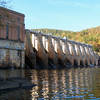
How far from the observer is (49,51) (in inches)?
2867

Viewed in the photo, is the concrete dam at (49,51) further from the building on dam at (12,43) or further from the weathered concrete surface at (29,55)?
the building on dam at (12,43)

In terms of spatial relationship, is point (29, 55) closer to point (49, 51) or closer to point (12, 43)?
point (12, 43)

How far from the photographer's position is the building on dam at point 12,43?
50.9 meters

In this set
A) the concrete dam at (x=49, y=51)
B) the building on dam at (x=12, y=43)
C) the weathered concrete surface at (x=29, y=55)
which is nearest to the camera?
the building on dam at (x=12, y=43)

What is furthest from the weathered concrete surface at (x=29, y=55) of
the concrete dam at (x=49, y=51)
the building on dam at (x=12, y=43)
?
the building on dam at (x=12, y=43)

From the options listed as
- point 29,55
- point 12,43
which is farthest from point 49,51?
point 12,43

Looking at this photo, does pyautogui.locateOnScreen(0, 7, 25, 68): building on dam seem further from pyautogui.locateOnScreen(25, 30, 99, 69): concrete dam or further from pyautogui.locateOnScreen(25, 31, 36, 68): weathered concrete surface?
pyautogui.locateOnScreen(25, 30, 99, 69): concrete dam

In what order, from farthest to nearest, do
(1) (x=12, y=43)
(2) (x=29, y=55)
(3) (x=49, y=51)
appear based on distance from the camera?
(3) (x=49, y=51), (2) (x=29, y=55), (1) (x=12, y=43)

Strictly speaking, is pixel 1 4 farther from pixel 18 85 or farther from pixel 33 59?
pixel 33 59

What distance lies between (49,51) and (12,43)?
21101mm

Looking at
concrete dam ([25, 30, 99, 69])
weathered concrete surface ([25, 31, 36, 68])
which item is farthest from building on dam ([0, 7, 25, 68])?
concrete dam ([25, 30, 99, 69])

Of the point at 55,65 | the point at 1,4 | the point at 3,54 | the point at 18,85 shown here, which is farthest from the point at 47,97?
the point at 55,65

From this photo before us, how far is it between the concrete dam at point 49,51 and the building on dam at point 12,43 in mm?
5066

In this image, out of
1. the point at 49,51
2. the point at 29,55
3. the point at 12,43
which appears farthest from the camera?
the point at 49,51
